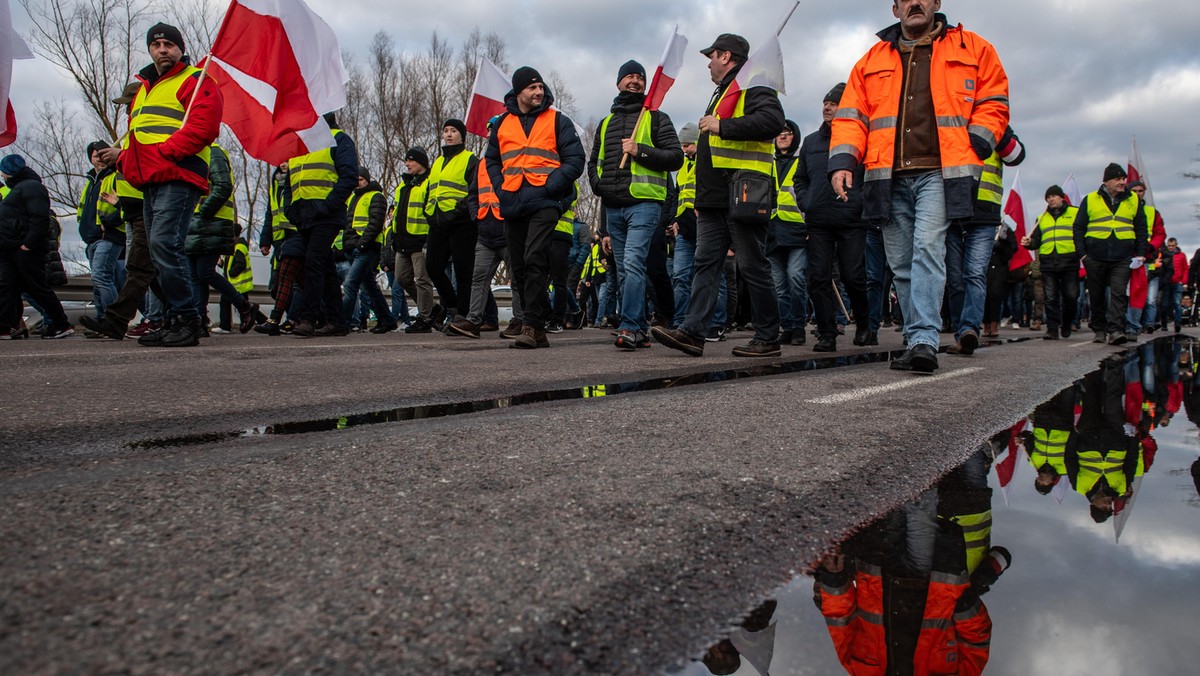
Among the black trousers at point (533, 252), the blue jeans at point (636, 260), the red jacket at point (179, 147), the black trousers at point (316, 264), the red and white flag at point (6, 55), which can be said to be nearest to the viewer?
the red and white flag at point (6, 55)

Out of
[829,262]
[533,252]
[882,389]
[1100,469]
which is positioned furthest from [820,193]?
[1100,469]

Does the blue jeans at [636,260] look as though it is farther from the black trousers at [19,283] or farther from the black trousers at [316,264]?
the black trousers at [19,283]

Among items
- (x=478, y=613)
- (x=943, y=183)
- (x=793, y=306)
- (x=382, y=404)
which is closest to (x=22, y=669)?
A: (x=478, y=613)

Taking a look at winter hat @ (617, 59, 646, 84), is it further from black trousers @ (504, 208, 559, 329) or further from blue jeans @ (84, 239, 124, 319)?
blue jeans @ (84, 239, 124, 319)

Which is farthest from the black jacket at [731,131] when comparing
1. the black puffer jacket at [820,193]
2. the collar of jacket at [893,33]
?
the black puffer jacket at [820,193]

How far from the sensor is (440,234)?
8734 millimetres

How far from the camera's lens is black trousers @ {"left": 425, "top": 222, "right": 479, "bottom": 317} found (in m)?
8.47

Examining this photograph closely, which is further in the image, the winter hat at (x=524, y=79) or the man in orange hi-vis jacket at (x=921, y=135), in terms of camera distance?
the winter hat at (x=524, y=79)

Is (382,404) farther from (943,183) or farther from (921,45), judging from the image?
Answer: (921,45)

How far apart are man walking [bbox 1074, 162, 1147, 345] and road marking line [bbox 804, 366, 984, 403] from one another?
5827mm

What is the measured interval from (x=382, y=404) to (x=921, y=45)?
365cm

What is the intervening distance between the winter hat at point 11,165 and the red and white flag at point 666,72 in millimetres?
6657

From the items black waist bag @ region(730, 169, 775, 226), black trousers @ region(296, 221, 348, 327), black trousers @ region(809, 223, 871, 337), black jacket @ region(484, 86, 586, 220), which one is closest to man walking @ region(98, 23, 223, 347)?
black trousers @ region(296, 221, 348, 327)

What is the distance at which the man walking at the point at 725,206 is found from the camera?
5125 mm
